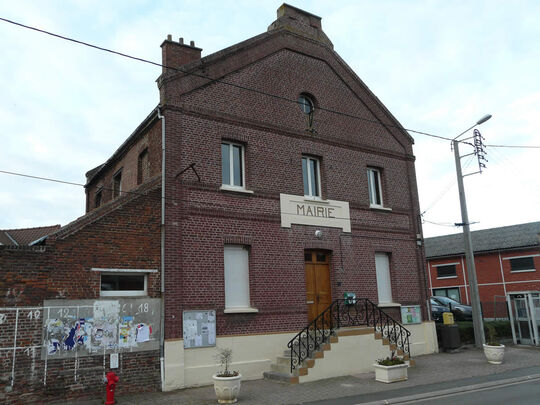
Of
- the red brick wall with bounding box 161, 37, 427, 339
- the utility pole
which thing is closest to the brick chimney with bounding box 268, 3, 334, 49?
the red brick wall with bounding box 161, 37, 427, 339

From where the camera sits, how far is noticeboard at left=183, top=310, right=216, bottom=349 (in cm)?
1220

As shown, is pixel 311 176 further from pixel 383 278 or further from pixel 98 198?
pixel 98 198

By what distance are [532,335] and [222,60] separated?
15695mm

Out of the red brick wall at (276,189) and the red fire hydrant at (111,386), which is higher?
the red brick wall at (276,189)

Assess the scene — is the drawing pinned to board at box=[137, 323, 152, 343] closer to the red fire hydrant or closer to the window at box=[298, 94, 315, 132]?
the red fire hydrant

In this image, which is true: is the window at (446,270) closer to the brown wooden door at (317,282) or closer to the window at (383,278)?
the window at (383,278)

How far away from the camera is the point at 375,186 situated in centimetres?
1823

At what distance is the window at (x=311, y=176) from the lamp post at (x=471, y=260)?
5902 mm

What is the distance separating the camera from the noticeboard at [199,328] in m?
12.2

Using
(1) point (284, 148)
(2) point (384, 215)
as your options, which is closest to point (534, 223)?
(2) point (384, 215)

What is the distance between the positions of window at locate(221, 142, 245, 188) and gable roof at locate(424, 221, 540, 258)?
24.6 metres

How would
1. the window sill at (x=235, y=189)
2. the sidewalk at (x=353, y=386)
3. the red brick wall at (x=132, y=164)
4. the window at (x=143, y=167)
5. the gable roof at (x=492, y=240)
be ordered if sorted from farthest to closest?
1. the gable roof at (x=492, y=240)
2. the window at (x=143, y=167)
3. the red brick wall at (x=132, y=164)
4. the window sill at (x=235, y=189)
5. the sidewalk at (x=353, y=386)

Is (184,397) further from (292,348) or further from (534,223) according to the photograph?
(534,223)

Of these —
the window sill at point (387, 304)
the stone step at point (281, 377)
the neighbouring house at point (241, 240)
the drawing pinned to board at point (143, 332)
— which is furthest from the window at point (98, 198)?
the window sill at point (387, 304)
